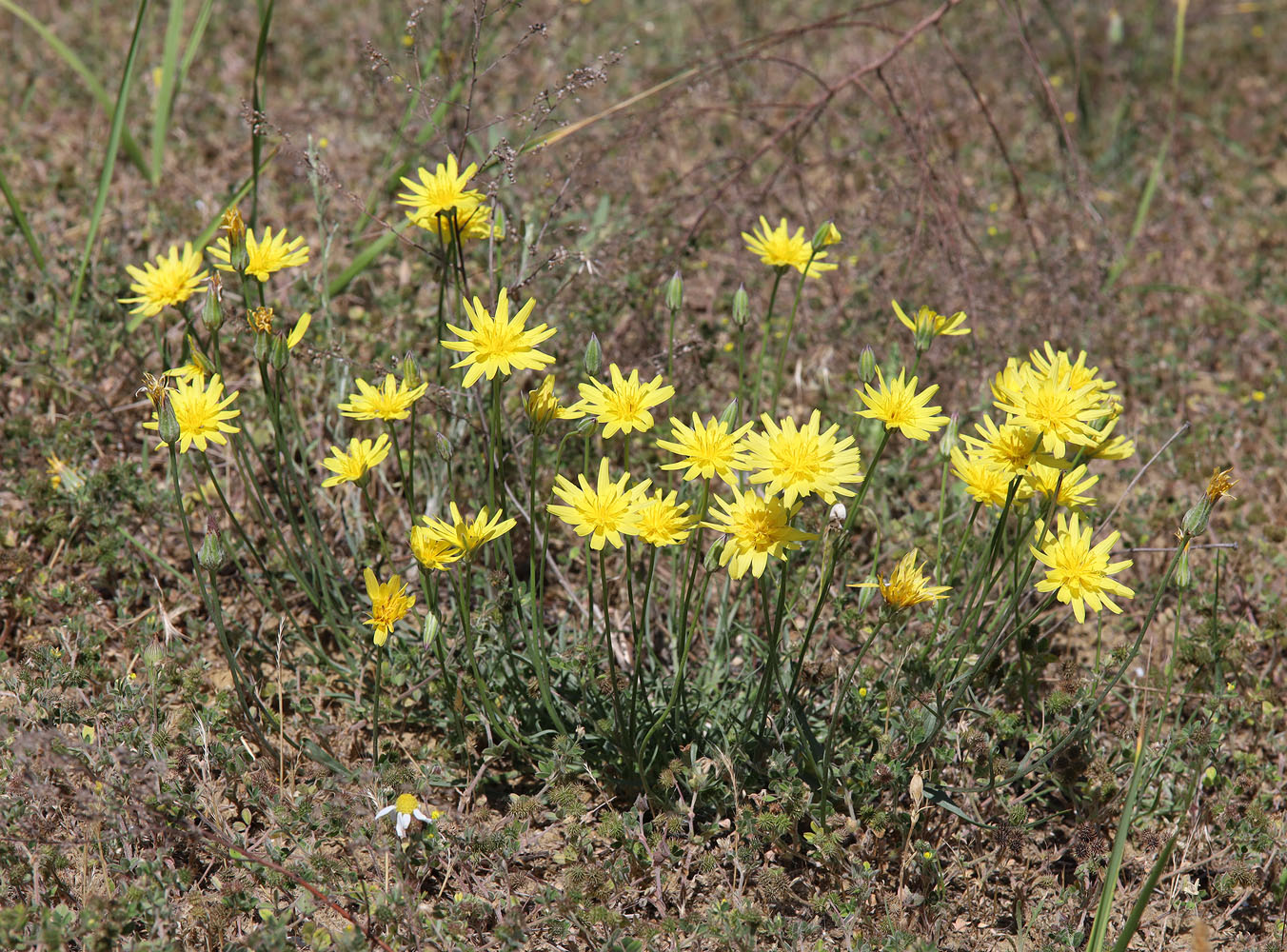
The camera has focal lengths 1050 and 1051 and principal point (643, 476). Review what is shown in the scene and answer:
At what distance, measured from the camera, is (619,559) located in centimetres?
288

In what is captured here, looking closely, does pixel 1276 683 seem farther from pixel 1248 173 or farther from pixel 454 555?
pixel 1248 173

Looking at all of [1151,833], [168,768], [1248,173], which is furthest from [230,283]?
[1248,173]

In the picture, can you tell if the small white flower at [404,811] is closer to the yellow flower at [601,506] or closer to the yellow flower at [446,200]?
the yellow flower at [601,506]

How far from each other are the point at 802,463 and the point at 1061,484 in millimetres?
634

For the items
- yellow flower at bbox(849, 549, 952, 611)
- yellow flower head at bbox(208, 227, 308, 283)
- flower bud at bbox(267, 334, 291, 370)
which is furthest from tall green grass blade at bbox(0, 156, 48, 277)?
yellow flower at bbox(849, 549, 952, 611)

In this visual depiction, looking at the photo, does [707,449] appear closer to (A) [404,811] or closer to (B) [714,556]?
(B) [714,556]

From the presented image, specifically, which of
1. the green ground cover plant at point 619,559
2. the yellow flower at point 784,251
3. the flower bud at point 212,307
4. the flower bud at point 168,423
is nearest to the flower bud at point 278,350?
the green ground cover plant at point 619,559

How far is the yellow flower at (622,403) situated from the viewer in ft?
6.24

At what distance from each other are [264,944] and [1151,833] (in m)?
1.83

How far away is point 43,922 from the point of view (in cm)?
177

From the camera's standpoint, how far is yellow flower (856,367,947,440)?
187 cm

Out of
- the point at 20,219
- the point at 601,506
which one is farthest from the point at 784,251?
the point at 20,219

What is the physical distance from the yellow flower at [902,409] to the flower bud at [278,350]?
43.2 inches

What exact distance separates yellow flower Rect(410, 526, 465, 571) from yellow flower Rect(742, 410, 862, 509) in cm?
58
